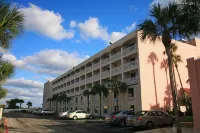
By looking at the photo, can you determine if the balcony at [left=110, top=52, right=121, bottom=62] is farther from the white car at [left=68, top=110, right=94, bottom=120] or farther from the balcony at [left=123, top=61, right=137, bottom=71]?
the white car at [left=68, top=110, right=94, bottom=120]

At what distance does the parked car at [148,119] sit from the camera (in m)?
19.0

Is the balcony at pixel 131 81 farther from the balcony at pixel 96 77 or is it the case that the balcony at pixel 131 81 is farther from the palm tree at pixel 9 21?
the palm tree at pixel 9 21

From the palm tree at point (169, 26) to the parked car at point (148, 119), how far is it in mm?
5986

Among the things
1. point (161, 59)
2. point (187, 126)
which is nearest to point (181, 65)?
point (161, 59)

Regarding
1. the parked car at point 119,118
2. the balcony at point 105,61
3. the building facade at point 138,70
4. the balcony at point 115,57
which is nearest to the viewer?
the parked car at point 119,118

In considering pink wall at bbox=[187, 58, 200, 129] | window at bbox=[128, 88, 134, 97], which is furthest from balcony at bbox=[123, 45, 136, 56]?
pink wall at bbox=[187, 58, 200, 129]

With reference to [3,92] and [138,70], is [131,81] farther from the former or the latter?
[3,92]

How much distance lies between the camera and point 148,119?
63.4ft

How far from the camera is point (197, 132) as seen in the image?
14820 mm

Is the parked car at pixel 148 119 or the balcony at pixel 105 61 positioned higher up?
the balcony at pixel 105 61

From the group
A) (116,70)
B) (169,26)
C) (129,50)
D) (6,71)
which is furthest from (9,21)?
(116,70)

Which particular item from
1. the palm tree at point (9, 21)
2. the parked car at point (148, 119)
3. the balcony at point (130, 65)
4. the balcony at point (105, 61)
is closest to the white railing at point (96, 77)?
the balcony at point (105, 61)

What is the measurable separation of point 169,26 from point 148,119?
8.50 meters

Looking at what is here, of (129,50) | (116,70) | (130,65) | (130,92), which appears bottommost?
(130,92)
